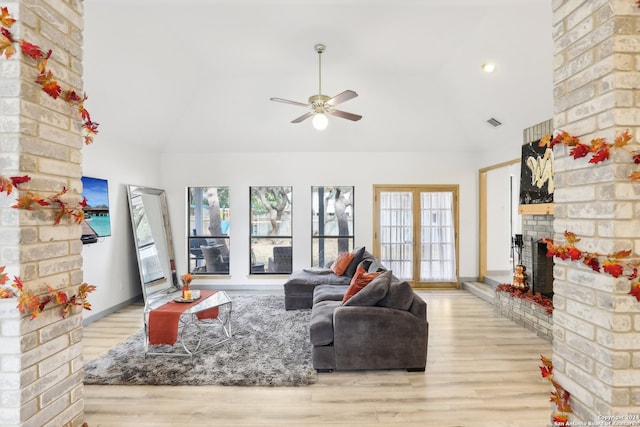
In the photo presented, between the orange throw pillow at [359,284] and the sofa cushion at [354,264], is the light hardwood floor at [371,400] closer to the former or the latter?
the orange throw pillow at [359,284]

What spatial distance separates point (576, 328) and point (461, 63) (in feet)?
14.0

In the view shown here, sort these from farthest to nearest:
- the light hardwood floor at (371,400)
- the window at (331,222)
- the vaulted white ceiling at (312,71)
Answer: the window at (331,222), the vaulted white ceiling at (312,71), the light hardwood floor at (371,400)

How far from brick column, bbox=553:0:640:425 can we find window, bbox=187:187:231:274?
6.22 m

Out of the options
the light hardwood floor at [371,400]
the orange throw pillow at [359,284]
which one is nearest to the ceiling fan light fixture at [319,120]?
the orange throw pillow at [359,284]

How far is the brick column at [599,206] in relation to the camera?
1.13 metres

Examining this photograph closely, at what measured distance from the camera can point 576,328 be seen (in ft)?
4.20

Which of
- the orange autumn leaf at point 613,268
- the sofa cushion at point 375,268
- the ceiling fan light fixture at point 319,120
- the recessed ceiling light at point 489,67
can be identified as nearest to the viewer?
the orange autumn leaf at point 613,268

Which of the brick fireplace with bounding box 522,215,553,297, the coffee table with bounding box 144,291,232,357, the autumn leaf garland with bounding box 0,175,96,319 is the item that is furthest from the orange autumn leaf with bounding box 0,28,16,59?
the brick fireplace with bounding box 522,215,553,297

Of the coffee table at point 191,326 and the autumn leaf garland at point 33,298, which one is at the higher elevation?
the autumn leaf garland at point 33,298

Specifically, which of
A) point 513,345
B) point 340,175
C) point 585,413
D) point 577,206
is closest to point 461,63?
point 340,175

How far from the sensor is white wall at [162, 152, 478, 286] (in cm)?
677

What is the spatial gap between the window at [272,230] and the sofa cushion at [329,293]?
2.04m

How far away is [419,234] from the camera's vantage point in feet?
22.6

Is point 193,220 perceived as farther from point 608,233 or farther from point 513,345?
point 608,233
